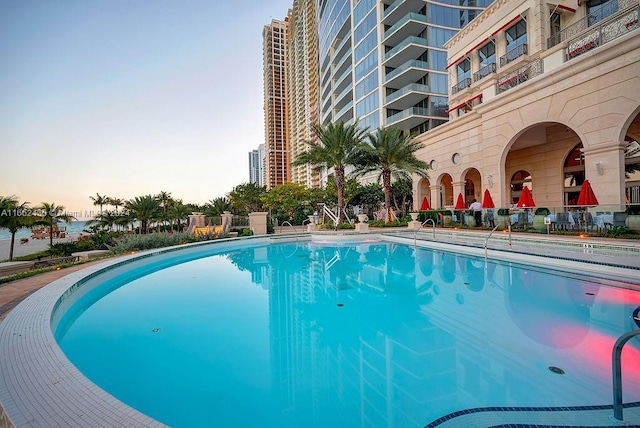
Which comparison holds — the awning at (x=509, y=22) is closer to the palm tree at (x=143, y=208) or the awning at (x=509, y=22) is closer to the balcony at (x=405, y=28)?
the balcony at (x=405, y=28)

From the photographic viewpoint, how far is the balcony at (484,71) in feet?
64.9

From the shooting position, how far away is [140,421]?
2.21 m

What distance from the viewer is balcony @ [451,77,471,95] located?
22608 mm

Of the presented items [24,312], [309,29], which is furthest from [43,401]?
[309,29]

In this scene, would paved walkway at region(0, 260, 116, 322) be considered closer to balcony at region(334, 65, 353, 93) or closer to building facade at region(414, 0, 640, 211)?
building facade at region(414, 0, 640, 211)

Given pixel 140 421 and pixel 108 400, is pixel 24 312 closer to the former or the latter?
pixel 108 400

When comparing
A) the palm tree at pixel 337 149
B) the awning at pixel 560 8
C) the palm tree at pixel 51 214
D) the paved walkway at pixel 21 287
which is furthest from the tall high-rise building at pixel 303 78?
the paved walkway at pixel 21 287

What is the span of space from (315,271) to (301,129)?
81629mm

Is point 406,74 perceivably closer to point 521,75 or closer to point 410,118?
point 410,118

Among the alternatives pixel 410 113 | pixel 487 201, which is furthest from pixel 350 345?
pixel 410 113

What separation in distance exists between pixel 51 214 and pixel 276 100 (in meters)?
91.8

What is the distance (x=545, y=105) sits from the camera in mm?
14359

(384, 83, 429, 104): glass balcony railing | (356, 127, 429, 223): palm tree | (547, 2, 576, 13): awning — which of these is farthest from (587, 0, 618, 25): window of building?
(384, 83, 429, 104): glass balcony railing

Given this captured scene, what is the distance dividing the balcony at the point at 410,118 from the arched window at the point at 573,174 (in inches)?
637
